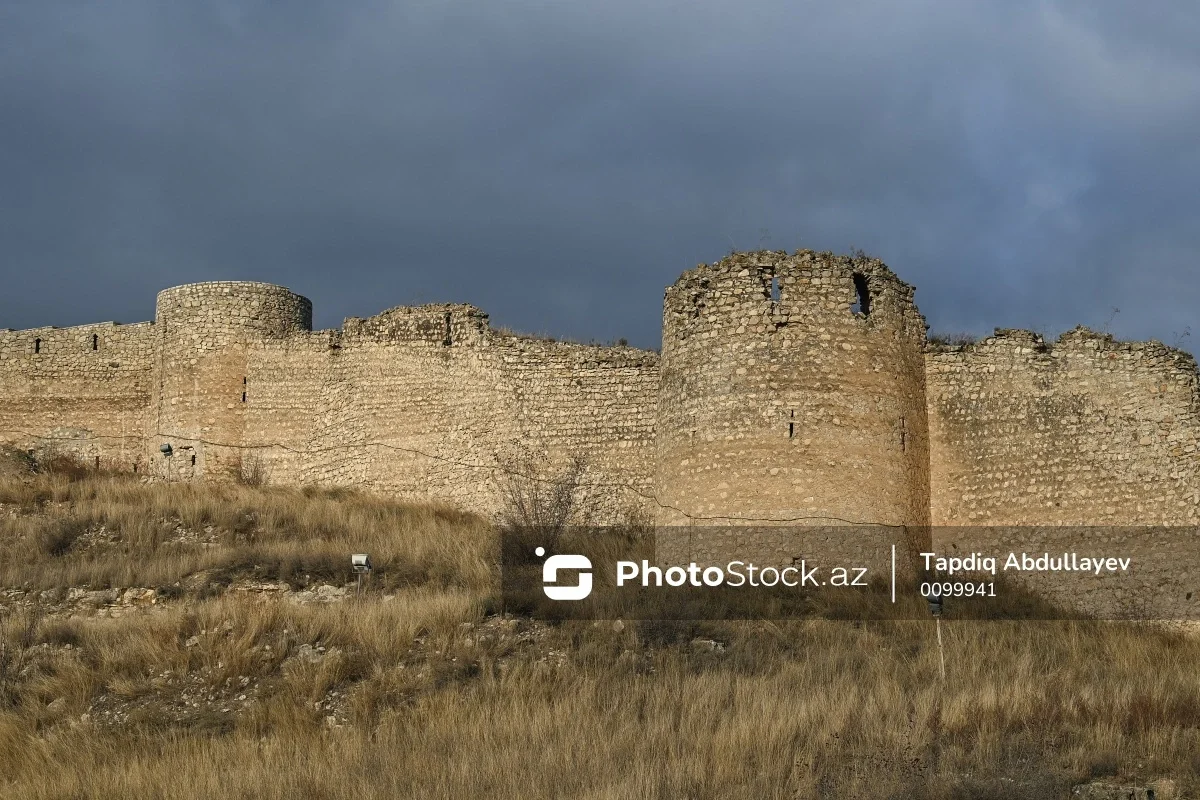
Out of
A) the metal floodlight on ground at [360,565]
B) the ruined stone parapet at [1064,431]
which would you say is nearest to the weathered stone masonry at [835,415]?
the ruined stone parapet at [1064,431]

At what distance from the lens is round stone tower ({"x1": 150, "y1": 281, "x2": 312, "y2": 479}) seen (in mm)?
20188

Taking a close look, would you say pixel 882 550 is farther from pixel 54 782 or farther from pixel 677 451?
pixel 54 782

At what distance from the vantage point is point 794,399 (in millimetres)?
14055

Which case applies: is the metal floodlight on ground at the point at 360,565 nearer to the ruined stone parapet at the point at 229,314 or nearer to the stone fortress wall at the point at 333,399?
the stone fortress wall at the point at 333,399

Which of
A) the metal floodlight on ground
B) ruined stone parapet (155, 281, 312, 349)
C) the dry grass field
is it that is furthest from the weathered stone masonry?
ruined stone parapet (155, 281, 312, 349)

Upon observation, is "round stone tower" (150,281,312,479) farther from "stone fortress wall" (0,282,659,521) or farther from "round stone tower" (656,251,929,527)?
"round stone tower" (656,251,929,527)

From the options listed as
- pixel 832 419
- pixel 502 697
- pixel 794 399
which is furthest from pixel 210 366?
pixel 502 697

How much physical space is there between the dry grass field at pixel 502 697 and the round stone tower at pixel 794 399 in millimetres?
1583

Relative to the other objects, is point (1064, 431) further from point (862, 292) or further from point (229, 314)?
point (229, 314)

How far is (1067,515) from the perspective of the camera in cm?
1443

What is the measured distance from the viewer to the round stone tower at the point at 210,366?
2019 cm

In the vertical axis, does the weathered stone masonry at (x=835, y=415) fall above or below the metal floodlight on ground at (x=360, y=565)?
above

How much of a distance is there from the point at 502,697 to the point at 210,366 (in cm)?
1102

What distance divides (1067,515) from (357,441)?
962 cm
